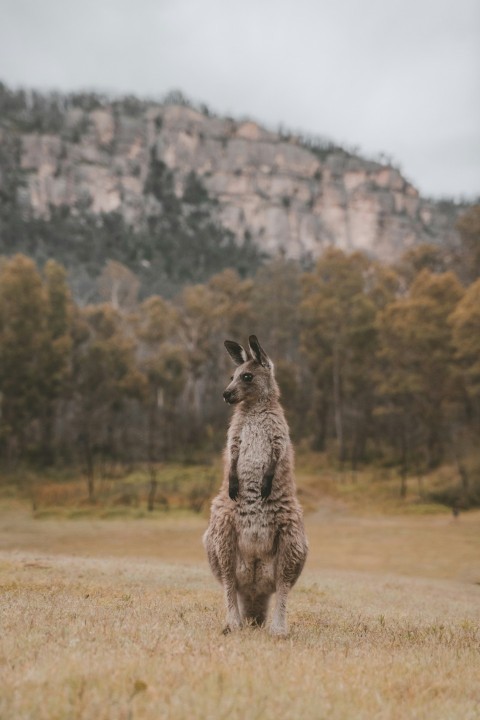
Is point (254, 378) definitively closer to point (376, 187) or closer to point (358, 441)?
point (358, 441)

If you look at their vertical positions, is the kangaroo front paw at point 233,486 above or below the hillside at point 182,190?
below

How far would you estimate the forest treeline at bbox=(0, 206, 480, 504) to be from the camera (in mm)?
39562

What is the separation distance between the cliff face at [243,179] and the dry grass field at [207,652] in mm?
106332

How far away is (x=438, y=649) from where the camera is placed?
5.53 metres

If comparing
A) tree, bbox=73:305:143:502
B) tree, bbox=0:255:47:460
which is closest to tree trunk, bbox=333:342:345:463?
tree, bbox=73:305:143:502

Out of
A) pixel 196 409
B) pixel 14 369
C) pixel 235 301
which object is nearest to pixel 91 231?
pixel 235 301

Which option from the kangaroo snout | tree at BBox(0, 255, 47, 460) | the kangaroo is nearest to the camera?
the kangaroo

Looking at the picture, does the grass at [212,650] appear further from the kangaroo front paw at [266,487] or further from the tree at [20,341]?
the tree at [20,341]

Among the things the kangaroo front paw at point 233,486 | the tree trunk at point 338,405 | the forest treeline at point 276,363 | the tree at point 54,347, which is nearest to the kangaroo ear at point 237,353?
the kangaroo front paw at point 233,486

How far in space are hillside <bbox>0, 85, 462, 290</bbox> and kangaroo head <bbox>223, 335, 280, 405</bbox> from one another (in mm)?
89409

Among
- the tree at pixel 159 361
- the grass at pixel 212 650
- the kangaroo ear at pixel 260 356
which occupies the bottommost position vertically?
the grass at pixel 212 650

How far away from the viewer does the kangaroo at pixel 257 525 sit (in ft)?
19.4

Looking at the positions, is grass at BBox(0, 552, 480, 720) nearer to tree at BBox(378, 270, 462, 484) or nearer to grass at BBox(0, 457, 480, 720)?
grass at BBox(0, 457, 480, 720)

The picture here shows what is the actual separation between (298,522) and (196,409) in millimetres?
50754
